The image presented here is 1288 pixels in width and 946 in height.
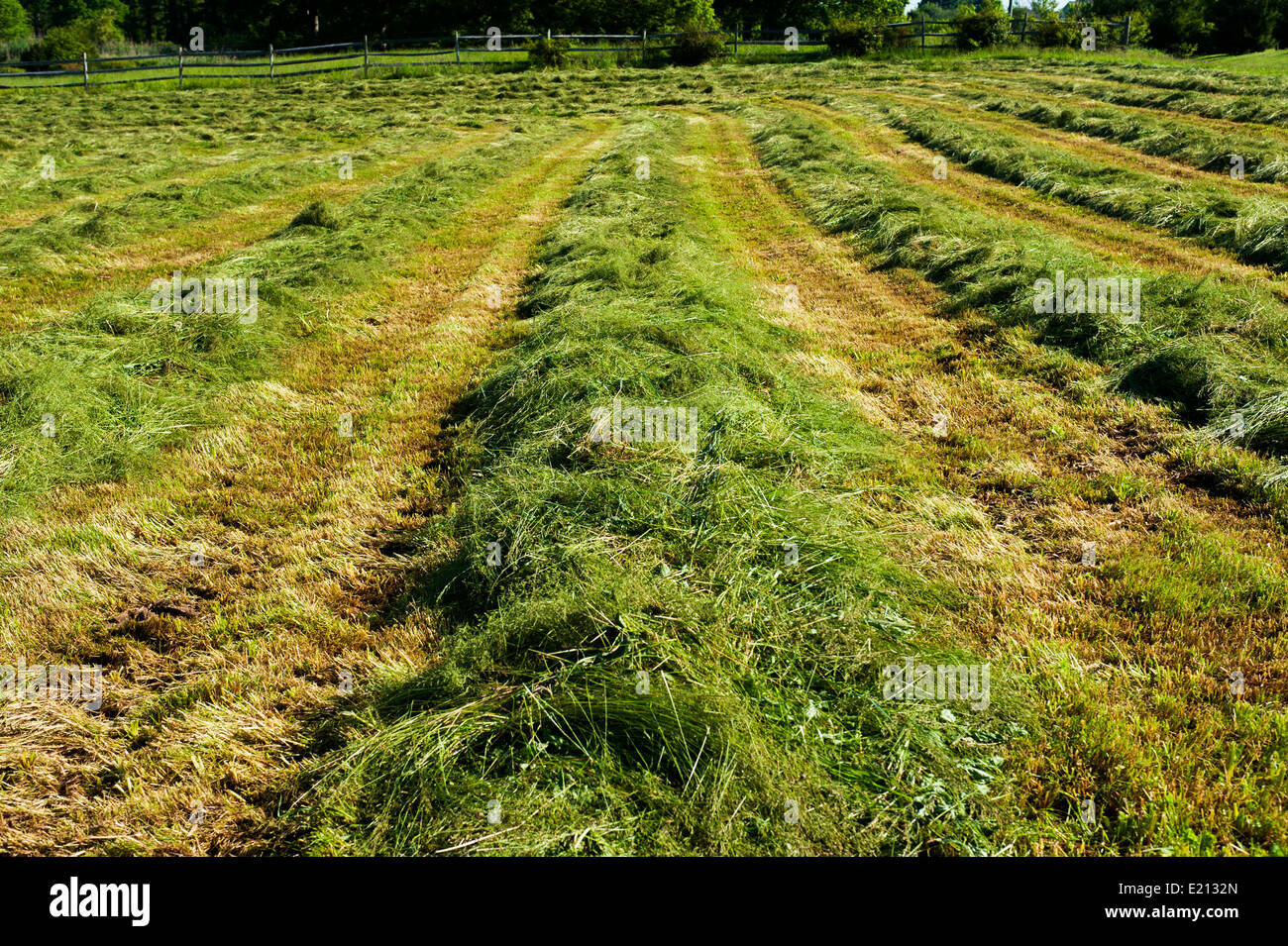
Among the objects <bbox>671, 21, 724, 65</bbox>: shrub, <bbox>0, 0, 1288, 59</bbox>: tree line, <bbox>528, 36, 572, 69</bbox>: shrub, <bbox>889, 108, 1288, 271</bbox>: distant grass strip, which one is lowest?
<bbox>889, 108, 1288, 271</bbox>: distant grass strip

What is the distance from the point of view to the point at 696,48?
37125mm

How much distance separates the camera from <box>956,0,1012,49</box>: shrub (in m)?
36.9

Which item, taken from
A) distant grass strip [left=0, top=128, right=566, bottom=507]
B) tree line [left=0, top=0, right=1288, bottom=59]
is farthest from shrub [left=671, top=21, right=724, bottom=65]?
distant grass strip [left=0, top=128, right=566, bottom=507]

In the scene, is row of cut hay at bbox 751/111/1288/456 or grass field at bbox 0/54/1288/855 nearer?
grass field at bbox 0/54/1288/855

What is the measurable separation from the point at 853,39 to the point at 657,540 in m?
42.1

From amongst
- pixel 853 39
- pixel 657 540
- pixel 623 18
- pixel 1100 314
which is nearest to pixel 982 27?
pixel 853 39

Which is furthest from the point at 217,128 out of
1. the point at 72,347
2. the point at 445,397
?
the point at 445,397

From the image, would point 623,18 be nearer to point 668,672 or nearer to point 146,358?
point 146,358

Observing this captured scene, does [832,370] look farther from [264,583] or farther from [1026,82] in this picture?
[1026,82]

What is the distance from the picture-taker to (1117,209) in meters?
10.5

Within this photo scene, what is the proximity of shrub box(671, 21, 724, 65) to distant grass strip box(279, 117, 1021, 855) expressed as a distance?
38.3 m

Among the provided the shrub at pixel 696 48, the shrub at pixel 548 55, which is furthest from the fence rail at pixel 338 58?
the shrub at pixel 548 55

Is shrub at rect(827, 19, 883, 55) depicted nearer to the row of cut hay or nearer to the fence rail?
the fence rail

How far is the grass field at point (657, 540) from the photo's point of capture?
100 inches
